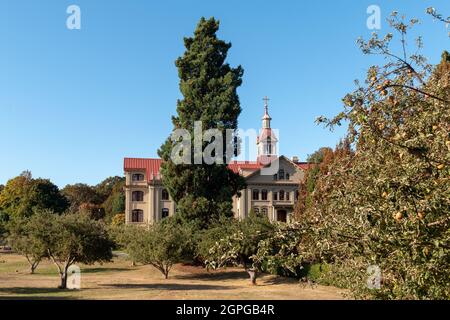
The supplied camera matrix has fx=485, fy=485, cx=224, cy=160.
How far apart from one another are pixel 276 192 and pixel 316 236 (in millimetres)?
68413

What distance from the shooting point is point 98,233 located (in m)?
34.0

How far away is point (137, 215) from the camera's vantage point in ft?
244

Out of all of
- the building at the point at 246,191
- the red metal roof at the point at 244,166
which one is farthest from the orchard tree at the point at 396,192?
the red metal roof at the point at 244,166

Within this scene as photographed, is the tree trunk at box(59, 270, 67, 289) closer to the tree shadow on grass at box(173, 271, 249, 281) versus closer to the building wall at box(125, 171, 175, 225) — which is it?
the tree shadow on grass at box(173, 271, 249, 281)

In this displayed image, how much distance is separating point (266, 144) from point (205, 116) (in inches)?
1513

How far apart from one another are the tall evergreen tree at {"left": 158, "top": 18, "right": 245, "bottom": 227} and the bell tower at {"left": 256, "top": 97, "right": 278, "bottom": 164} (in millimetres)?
32861

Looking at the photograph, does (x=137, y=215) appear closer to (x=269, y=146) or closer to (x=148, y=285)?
(x=269, y=146)

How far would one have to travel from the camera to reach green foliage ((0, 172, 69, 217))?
8288cm

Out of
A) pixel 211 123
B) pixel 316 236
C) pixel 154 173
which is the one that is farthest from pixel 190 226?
pixel 316 236

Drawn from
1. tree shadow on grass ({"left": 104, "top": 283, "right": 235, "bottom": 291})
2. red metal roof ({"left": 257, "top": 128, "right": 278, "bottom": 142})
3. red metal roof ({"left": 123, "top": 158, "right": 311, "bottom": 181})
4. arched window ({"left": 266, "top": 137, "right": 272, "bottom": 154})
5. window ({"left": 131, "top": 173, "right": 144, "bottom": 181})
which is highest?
red metal roof ({"left": 257, "top": 128, "right": 278, "bottom": 142})

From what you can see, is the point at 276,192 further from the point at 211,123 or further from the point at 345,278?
the point at 345,278

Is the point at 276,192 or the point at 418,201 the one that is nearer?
the point at 418,201

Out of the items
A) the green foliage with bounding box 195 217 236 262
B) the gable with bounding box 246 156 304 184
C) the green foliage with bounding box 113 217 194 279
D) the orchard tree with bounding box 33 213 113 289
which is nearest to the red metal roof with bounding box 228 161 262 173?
the gable with bounding box 246 156 304 184

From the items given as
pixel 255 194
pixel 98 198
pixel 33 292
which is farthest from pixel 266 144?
pixel 33 292
